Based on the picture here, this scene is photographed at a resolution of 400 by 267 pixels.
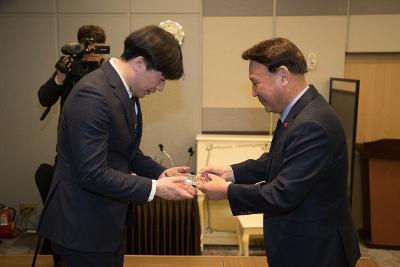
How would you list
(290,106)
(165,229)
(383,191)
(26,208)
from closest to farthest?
(290,106), (165,229), (383,191), (26,208)

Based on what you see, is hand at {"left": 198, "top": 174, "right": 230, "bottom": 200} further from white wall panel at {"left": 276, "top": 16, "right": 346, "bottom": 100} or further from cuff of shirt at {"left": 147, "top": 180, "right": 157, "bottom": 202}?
white wall panel at {"left": 276, "top": 16, "right": 346, "bottom": 100}

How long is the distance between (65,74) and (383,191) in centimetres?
285

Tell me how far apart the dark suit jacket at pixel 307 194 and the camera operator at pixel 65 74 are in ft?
4.15

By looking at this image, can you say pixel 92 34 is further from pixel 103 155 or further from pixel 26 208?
pixel 26 208

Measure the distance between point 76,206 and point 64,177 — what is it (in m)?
0.11

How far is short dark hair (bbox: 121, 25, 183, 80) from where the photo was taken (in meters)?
1.34

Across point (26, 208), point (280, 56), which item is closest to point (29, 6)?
point (26, 208)

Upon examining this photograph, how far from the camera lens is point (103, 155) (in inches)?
51.6

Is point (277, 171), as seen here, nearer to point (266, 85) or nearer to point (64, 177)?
point (266, 85)

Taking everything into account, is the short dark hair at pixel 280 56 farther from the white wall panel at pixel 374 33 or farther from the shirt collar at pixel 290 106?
the white wall panel at pixel 374 33

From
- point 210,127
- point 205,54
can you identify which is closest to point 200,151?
point 210,127

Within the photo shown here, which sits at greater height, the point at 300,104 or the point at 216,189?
the point at 300,104

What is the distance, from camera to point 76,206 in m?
1.39

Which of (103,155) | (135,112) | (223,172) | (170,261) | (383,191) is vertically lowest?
(383,191)
